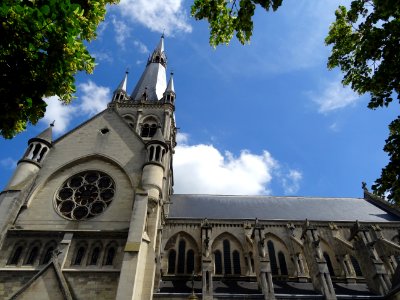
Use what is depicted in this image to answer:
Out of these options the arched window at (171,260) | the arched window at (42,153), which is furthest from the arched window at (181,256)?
the arched window at (42,153)

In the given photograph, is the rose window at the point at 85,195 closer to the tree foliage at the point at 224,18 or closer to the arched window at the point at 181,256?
the arched window at the point at 181,256

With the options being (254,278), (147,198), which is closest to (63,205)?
(147,198)

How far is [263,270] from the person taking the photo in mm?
16219

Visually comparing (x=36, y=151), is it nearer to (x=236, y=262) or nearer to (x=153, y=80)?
(x=236, y=262)

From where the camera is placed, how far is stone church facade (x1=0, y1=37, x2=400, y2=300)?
13500 mm

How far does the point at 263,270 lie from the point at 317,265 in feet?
10.8

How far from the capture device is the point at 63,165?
18156 millimetres

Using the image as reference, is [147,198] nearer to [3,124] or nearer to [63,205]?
[63,205]

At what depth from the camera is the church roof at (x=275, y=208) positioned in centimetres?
2446

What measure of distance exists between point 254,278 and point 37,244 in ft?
40.4

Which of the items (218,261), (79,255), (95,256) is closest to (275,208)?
(218,261)

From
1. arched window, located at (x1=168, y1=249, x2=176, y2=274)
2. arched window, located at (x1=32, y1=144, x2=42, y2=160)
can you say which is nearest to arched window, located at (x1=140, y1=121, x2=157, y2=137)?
arched window, located at (x1=32, y1=144, x2=42, y2=160)

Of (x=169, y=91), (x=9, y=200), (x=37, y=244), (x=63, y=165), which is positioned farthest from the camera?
(x=169, y=91)

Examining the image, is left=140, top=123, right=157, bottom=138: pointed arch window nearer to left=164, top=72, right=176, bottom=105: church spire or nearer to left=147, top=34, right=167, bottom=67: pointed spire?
left=164, top=72, right=176, bottom=105: church spire
